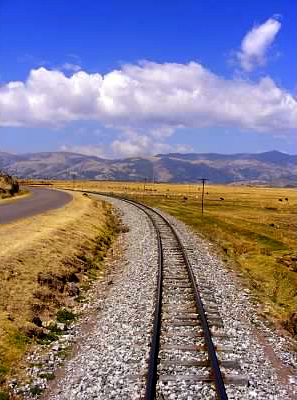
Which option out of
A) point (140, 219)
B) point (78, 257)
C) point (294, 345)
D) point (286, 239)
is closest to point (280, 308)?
point (294, 345)

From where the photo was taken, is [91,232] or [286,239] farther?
[286,239]

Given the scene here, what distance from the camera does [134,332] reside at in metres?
16.1

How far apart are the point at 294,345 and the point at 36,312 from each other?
9538mm

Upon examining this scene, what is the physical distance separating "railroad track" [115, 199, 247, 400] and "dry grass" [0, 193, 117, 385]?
13.4ft

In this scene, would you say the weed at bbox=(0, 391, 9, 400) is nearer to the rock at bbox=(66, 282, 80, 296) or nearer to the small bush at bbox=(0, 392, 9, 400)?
the small bush at bbox=(0, 392, 9, 400)

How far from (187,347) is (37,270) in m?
11.8

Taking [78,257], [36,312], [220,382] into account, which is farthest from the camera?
[78,257]

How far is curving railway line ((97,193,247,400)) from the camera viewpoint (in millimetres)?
11898

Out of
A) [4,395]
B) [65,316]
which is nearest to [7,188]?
[65,316]

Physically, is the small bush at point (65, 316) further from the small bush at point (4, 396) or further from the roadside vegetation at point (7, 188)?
the roadside vegetation at point (7, 188)

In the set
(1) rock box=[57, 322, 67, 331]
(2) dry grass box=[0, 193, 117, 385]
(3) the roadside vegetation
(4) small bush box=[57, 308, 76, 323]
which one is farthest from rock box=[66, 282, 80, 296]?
(3) the roadside vegetation

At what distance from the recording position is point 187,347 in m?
14.5

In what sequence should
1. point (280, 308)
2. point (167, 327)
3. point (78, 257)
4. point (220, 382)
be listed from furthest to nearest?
point (78, 257) < point (280, 308) < point (167, 327) < point (220, 382)

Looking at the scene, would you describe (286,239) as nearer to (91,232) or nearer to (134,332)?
(91,232)
